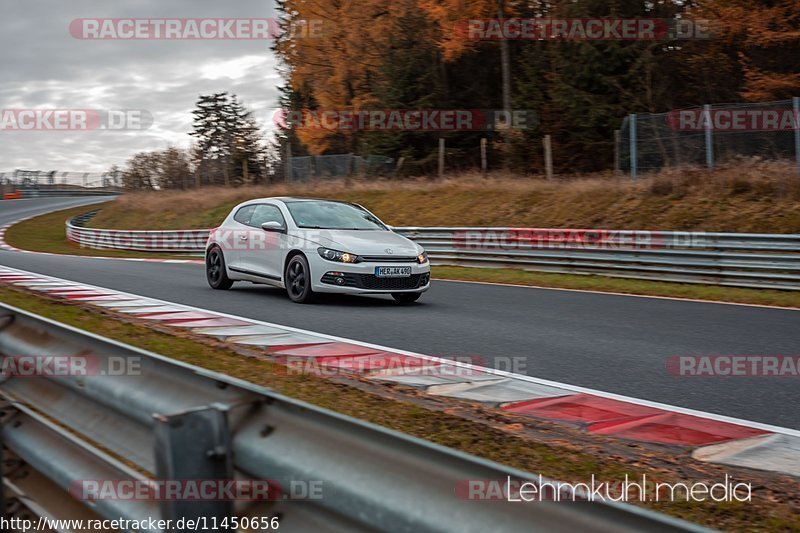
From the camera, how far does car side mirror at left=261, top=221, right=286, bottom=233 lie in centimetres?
1206

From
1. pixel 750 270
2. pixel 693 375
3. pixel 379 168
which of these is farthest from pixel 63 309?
pixel 379 168

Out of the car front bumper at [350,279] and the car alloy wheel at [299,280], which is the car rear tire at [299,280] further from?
the car front bumper at [350,279]

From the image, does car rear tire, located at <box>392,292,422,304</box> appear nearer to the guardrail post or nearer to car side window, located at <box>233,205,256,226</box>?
car side window, located at <box>233,205,256,226</box>

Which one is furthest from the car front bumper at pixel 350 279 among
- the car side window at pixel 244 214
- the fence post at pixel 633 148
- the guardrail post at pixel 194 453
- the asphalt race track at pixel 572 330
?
the fence post at pixel 633 148

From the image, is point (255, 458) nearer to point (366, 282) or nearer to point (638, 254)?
point (366, 282)

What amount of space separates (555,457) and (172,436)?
2.91 meters

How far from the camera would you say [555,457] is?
14.9 feet

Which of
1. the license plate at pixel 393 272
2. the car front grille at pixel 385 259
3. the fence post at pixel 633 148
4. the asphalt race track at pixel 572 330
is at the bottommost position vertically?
the asphalt race track at pixel 572 330

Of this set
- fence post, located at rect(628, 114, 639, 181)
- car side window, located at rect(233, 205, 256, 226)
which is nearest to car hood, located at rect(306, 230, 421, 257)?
car side window, located at rect(233, 205, 256, 226)

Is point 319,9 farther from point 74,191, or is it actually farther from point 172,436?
point 74,191

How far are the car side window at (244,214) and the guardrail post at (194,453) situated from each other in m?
11.2

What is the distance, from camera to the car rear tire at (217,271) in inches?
529

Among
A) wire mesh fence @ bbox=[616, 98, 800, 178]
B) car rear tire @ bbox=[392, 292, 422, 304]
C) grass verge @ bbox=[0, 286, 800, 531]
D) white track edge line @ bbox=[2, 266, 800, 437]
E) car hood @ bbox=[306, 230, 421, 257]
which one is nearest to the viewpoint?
grass verge @ bbox=[0, 286, 800, 531]

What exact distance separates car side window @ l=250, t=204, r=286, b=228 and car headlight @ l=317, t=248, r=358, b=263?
1266 millimetres
